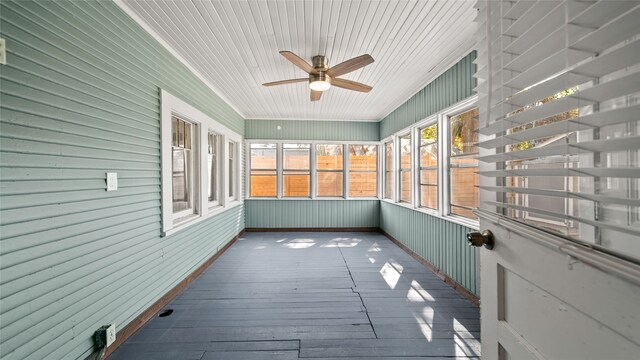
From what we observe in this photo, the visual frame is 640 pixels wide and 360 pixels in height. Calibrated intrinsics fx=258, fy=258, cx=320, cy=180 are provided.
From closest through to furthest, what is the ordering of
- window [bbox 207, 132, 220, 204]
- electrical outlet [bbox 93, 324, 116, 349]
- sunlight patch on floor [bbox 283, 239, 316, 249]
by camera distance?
electrical outlet [bbox 93, 324, 116, 349] → window [bbox 207, 132, 220, 204] → sunlight patch on floor [bbox 283, 239, 316, 249]

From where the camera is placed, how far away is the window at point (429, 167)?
3.63 m

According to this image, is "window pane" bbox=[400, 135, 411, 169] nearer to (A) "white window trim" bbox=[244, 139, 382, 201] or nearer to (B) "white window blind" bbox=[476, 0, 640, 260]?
(A) "white window trim" bbox=[244, 139, 382, 201]

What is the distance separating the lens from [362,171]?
6.21 m

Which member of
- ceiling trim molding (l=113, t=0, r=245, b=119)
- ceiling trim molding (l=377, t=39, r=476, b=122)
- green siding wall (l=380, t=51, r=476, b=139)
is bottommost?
green siding wall (l=380, t=51, r=476, b=139)

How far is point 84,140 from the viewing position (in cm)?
175

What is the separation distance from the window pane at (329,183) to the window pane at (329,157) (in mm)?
145

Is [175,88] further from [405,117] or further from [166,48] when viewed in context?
[405,117]

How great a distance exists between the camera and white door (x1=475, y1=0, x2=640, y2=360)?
49cm

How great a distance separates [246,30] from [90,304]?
2.52m

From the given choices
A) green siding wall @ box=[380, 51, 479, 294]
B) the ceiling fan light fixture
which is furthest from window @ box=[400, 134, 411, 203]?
the ceiling fan light fixture

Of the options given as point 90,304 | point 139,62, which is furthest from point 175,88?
point 90,304

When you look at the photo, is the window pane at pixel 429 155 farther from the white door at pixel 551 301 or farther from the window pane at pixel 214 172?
the window pane at pixel 214 172

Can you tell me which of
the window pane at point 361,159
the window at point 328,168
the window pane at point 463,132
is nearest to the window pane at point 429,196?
the window pane at point 463,132

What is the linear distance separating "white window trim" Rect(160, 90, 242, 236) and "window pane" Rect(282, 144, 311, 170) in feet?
3.78
